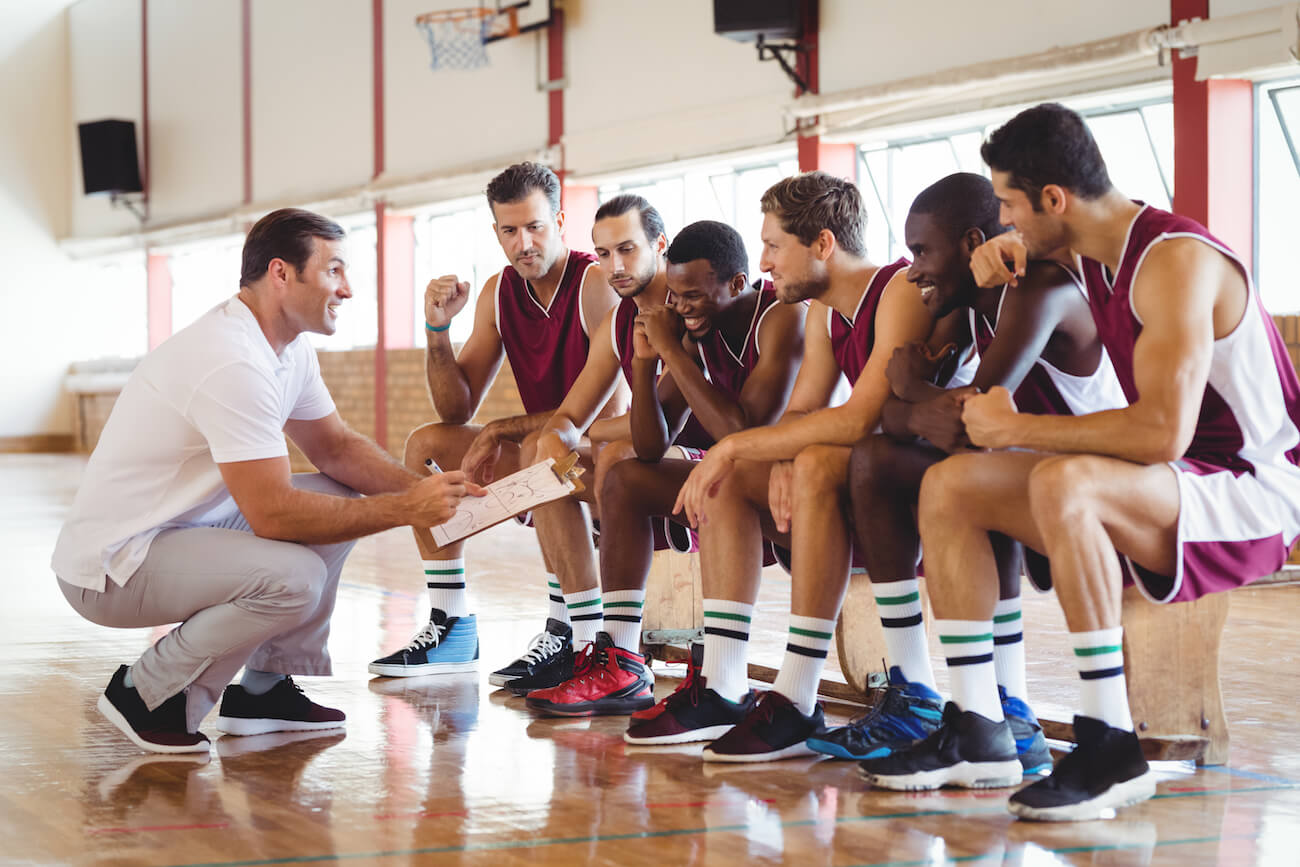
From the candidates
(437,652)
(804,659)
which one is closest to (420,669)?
(437,652)

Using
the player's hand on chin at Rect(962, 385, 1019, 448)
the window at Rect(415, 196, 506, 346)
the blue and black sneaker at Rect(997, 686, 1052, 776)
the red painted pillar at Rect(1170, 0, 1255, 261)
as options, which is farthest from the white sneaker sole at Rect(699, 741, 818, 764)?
the window at Rect(415, 196, 506, 346)

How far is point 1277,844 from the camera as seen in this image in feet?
6.63

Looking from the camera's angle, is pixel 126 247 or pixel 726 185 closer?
pixel 726 185

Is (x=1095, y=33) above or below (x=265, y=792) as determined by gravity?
above

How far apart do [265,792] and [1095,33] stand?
213 inches

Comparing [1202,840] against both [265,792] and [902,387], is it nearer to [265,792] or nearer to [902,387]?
[902,387]

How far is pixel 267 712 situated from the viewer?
2.88 m

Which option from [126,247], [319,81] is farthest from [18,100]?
[319,81]

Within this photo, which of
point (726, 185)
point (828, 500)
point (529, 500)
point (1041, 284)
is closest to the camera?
point (1041, 284)

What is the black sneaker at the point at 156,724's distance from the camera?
2.67 m

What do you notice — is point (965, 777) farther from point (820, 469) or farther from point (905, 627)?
point (820, 469)

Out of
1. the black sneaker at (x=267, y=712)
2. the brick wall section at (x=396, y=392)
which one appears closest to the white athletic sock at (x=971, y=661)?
the black sneaker at (x=267, y=712)

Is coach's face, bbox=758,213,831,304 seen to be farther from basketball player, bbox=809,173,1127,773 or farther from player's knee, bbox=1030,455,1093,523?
player's knee, bbox=1030,455,1093,523

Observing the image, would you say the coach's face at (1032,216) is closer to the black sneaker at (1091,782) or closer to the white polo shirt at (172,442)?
the black sneaker at (1091,782)
